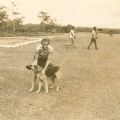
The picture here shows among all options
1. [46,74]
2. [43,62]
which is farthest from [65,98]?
[43,62]

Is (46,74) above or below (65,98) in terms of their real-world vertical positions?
above

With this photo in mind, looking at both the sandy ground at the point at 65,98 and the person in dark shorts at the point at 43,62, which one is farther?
the person in dark shorts at the point at 43,62

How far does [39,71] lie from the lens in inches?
445

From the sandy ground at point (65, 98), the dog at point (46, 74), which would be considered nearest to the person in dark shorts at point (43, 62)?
the dog at point (46, 74)

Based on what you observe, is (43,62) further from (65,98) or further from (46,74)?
(65,98)

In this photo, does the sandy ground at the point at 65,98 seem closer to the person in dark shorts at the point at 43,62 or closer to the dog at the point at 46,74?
the dog at the point at 46,74

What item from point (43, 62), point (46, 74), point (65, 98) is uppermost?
point (43, 62)

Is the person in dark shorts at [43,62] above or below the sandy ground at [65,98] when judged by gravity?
above

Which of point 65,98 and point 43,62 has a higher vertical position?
point 43,62

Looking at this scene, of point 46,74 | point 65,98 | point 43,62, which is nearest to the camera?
point 65,98

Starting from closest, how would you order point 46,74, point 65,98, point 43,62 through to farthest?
point 65,98
point 43,62
point 46,74

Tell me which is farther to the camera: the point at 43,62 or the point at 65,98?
the point at 43,62

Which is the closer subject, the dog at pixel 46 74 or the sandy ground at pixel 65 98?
the sandy ground at pixel 65 98

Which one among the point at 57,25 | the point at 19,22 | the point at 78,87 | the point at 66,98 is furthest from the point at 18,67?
the point at 57,25
